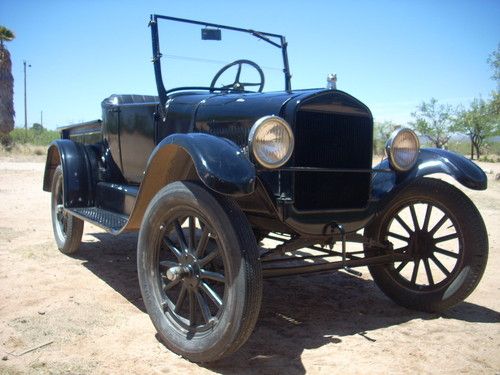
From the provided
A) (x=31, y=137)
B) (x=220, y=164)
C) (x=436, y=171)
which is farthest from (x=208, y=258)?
(x=31, y=137)

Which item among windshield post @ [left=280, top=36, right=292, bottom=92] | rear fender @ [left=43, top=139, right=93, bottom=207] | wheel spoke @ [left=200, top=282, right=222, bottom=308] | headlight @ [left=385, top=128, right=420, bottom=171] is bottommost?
wheel spoke @ [left=200, top=282, right=222, bottom=308]

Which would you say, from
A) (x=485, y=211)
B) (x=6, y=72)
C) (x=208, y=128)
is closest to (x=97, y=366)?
(x=208, y=128)

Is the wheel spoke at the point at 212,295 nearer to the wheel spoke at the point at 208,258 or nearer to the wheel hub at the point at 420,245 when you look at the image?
the wheel spoke at the point at 208,258

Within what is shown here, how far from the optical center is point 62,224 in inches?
190

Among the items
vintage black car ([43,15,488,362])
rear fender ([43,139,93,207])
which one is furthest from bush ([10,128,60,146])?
vintage black car ([43,15,488,362])

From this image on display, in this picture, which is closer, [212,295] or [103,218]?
[212,295]

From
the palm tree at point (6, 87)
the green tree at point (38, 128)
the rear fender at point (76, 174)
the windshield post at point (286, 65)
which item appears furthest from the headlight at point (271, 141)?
the green tree at point (38, 128)

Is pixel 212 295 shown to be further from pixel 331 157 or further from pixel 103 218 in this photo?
pixel 103 218

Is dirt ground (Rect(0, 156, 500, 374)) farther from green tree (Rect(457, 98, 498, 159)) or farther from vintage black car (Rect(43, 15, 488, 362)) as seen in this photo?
green tree (Rect(457, 98, 498, 159))

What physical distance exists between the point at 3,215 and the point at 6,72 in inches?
739

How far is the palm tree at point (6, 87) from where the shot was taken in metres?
21.9

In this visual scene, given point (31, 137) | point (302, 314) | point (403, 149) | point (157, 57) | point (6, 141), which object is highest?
point (157, 57)

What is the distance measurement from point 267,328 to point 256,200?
800 millimetres

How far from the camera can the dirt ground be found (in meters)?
2.32
